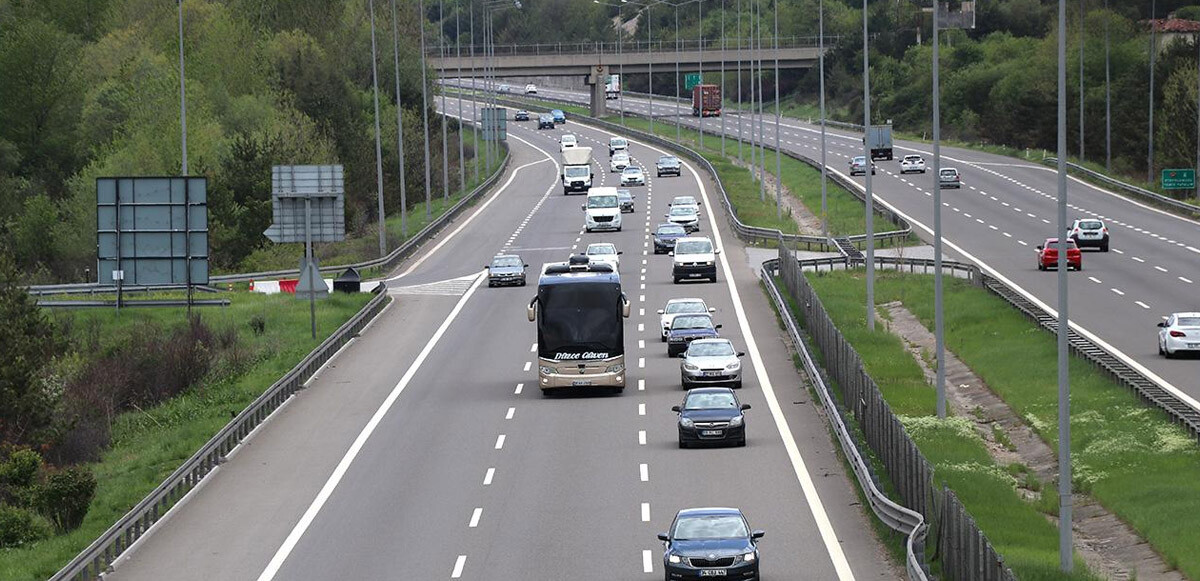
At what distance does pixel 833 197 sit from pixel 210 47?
48669 mm

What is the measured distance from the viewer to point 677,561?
29.2m

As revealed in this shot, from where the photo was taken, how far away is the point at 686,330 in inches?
2301

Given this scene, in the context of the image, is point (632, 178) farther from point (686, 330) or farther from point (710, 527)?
point (710, 527)

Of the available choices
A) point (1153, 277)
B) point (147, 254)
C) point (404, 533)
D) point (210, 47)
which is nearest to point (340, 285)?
point (147, 254)

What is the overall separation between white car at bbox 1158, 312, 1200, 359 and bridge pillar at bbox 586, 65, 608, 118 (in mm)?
132820

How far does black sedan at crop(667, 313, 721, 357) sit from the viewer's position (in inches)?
2282

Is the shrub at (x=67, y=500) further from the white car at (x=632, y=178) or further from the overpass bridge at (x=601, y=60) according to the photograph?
the overpass bridge at (x=601, y=60)

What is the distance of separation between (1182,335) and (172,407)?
1215 inches

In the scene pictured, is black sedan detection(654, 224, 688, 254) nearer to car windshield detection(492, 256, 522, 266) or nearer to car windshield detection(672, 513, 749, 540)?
car windshield detection(492, 256, 522, 266)

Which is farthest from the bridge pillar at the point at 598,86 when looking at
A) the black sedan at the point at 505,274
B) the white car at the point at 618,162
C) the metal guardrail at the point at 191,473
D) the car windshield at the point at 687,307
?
the car windshield at the point at 687,307

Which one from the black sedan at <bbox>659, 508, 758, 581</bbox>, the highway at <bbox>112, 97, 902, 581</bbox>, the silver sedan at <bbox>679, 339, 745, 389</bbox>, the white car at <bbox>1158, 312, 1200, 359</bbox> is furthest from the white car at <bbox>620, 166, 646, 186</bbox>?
the black sedan at <bbox>659, 508, 758, 581</bbox>

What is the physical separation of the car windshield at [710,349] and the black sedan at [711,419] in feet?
26.0

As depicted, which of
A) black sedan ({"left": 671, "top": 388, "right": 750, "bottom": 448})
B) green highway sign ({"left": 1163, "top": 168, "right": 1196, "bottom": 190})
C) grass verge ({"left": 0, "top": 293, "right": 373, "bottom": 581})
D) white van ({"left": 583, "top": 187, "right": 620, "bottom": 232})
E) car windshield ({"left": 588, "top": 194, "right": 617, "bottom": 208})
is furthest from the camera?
green highway sign ({"left": 1163, "top": 168, "right": 1196, "bottom": 190})

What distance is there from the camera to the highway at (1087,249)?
63.2 m
